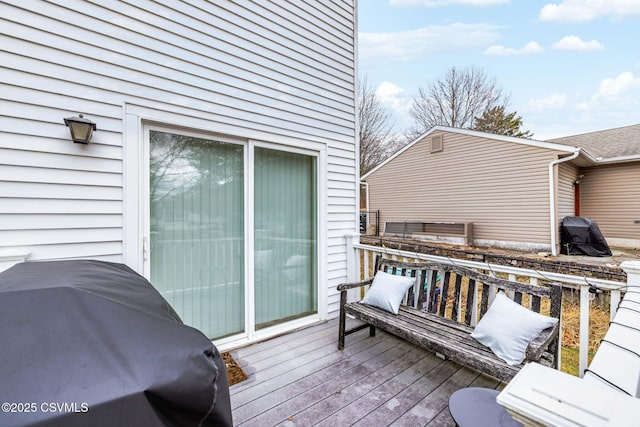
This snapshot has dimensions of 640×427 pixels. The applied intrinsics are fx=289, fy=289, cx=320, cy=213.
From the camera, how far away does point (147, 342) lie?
0.82 meters

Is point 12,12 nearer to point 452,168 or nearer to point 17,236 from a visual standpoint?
point 17,236

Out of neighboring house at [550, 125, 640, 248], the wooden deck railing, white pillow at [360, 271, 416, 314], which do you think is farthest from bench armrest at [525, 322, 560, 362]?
neighboring house at [550, 125, 640, 248]

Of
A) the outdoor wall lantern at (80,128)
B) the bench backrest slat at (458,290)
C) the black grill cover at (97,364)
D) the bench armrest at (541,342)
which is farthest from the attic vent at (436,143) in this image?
the black grill cover at (97,364)

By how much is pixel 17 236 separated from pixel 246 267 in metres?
1.66

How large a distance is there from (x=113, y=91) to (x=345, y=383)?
2899 millimetres

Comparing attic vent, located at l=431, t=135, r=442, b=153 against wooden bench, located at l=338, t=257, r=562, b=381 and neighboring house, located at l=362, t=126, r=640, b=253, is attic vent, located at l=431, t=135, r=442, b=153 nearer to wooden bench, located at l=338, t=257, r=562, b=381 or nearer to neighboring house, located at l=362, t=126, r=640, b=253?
neighboring house, located at l=362, t=126, r=640, b=253

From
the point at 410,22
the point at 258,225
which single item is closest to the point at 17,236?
the point at 258,225

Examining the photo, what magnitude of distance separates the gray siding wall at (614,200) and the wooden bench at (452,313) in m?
10.2

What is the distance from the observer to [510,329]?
6.31 feet

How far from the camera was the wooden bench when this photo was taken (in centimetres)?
186

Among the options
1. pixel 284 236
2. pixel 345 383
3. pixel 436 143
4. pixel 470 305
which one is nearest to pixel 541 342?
pixel 470 305

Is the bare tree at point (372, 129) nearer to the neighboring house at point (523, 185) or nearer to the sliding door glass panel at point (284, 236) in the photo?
the neighboring house at point (523, 185)

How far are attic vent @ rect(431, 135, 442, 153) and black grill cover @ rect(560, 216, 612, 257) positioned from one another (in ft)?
14.4

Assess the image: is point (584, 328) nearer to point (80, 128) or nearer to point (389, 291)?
point (389, 291)
